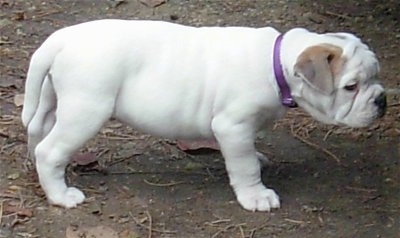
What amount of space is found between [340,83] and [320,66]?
11cm

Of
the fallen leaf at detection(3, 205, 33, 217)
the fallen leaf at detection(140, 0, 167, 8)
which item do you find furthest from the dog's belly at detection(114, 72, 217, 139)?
the fallen leaf at detection(140, 0, 167, 8)

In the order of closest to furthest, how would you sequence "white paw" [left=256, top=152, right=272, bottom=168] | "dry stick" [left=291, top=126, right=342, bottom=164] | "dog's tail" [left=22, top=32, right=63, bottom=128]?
"dog's tail" [left=22, top=32, right=63, bottom=128], "white paw" [left=256, top=152, right=272, bottom=168], "dry stick" [left=291, top=126, right=342, bottom=164]

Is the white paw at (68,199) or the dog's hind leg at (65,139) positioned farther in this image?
the white paw at (68,199)

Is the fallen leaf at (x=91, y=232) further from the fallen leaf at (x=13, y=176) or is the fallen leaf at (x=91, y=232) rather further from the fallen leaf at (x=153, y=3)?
the fallen leaf at (x=153, y=3)

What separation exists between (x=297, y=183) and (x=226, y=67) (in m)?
0.61

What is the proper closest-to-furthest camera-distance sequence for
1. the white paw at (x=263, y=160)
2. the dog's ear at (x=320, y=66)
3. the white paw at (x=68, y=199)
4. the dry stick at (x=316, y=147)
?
the dog's ear at (x=320, y=66) → the white paw at (x=68, y=199) → the white paw at (x=263, y=160) → the dry stick at (x=316, y=147)

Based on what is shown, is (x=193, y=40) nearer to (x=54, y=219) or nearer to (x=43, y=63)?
(x=43, y=63)

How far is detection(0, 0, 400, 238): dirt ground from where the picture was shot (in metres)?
3.69

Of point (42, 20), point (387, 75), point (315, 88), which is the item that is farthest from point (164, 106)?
point (42, 20)

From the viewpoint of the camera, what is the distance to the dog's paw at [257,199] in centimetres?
378

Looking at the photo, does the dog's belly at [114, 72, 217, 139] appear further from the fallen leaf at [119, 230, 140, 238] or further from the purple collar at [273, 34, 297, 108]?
the fallen leaf at [119, 230, 140, 238]

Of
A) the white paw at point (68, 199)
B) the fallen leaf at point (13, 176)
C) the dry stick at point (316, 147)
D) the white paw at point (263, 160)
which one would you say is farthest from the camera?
the dry stick at point (316, 147)

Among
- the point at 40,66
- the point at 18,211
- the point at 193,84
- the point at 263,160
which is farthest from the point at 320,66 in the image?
the point at 18,211

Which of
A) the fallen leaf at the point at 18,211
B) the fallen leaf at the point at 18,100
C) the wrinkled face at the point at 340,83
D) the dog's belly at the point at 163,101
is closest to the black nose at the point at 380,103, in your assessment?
the wrinkled face at the point at 340,83
